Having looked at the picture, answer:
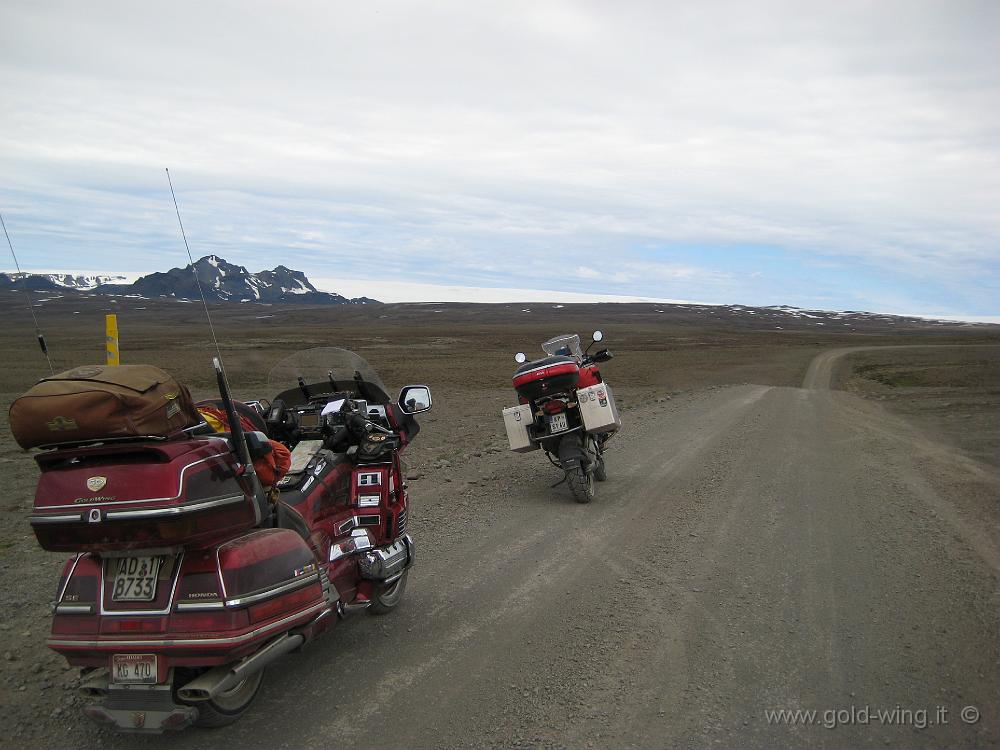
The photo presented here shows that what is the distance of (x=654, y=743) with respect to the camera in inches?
146

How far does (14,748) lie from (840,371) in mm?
36534

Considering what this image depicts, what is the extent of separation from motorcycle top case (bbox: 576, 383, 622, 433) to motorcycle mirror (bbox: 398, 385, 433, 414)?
3.86 m

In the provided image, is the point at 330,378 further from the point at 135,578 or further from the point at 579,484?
the point at 579,484

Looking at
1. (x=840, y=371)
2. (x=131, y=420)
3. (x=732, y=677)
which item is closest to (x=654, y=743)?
(x=732, y=677)

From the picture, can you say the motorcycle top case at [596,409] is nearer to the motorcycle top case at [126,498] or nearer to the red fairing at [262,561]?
the red fairing at [262,561]

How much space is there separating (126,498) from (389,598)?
2433mm

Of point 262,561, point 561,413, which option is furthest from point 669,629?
point 561,413

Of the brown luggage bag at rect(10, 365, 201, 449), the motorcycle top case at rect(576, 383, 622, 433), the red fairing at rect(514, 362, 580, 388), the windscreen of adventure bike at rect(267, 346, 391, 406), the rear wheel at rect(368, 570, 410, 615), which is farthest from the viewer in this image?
the red fairing at rect(514, 362, 580, 388)

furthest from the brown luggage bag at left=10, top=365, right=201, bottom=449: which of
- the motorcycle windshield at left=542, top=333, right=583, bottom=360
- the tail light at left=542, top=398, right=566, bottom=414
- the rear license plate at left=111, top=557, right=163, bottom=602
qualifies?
the motorcycle windshield at left=542, top=333, right=583, bottom=360

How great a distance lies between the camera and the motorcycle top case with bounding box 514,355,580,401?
9.17 metres

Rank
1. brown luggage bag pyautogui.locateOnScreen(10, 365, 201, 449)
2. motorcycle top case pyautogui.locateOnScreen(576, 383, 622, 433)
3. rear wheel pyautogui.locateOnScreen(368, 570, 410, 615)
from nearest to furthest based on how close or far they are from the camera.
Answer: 1. brown luggage bag pyautogui.locateOnScreen(10, 365, 201, 449)
2. rear wheel pyautogui.locateOnScreen(368, 570, 410, 615)
3. motorcycle top case pyautogui.locateOnScreen(576, 383, 622, 433)

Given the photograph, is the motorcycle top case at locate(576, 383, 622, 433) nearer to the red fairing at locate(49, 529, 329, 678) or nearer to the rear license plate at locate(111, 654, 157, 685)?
the red fairing at locate(49, 529, 329, 678)

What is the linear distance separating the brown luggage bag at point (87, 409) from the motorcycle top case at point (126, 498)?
11 cm

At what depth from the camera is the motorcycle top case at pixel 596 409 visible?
9023 millimetres
